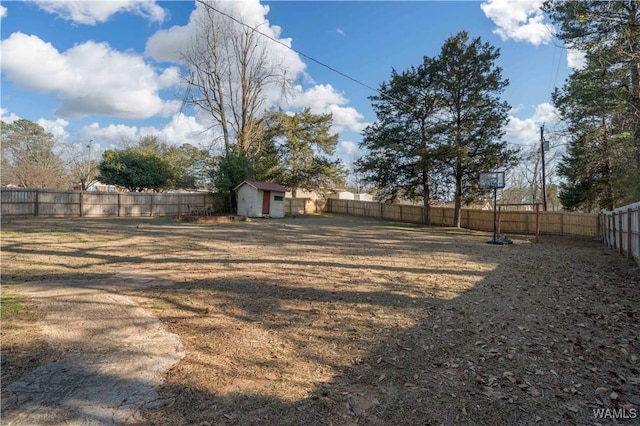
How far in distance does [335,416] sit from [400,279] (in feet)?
14.2

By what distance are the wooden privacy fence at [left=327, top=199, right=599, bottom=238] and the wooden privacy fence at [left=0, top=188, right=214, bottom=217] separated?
14.5 meters

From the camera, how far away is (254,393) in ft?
8.63

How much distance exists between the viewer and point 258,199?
73.4 feet

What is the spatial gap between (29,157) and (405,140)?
108 ft

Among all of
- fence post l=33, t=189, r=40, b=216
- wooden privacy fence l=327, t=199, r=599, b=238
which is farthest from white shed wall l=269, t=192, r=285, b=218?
fence post l=33, t=189, r=40, b=216

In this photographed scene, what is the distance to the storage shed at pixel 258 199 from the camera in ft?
73.5

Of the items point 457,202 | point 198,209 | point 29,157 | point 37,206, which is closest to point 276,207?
point 198,209

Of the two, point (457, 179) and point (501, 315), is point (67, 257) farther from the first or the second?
point (457, 179)

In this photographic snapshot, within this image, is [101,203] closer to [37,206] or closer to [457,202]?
[37,206]

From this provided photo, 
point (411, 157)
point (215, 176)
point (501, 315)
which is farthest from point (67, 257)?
point (411, 157)

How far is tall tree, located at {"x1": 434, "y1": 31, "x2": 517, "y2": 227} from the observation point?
63.6 ft

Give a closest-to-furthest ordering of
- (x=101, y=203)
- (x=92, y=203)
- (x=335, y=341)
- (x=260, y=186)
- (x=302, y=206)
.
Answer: (x=335, y=341) → (x=92, y=203) → (x=101, y=203) → (x=260, y=186) → (x=302, y=206)

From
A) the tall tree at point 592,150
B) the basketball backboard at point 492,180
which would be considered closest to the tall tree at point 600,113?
the tall tree at point 592,150

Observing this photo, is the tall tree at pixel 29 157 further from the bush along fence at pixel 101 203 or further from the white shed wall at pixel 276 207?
the white shed wall at pixel 276 207
